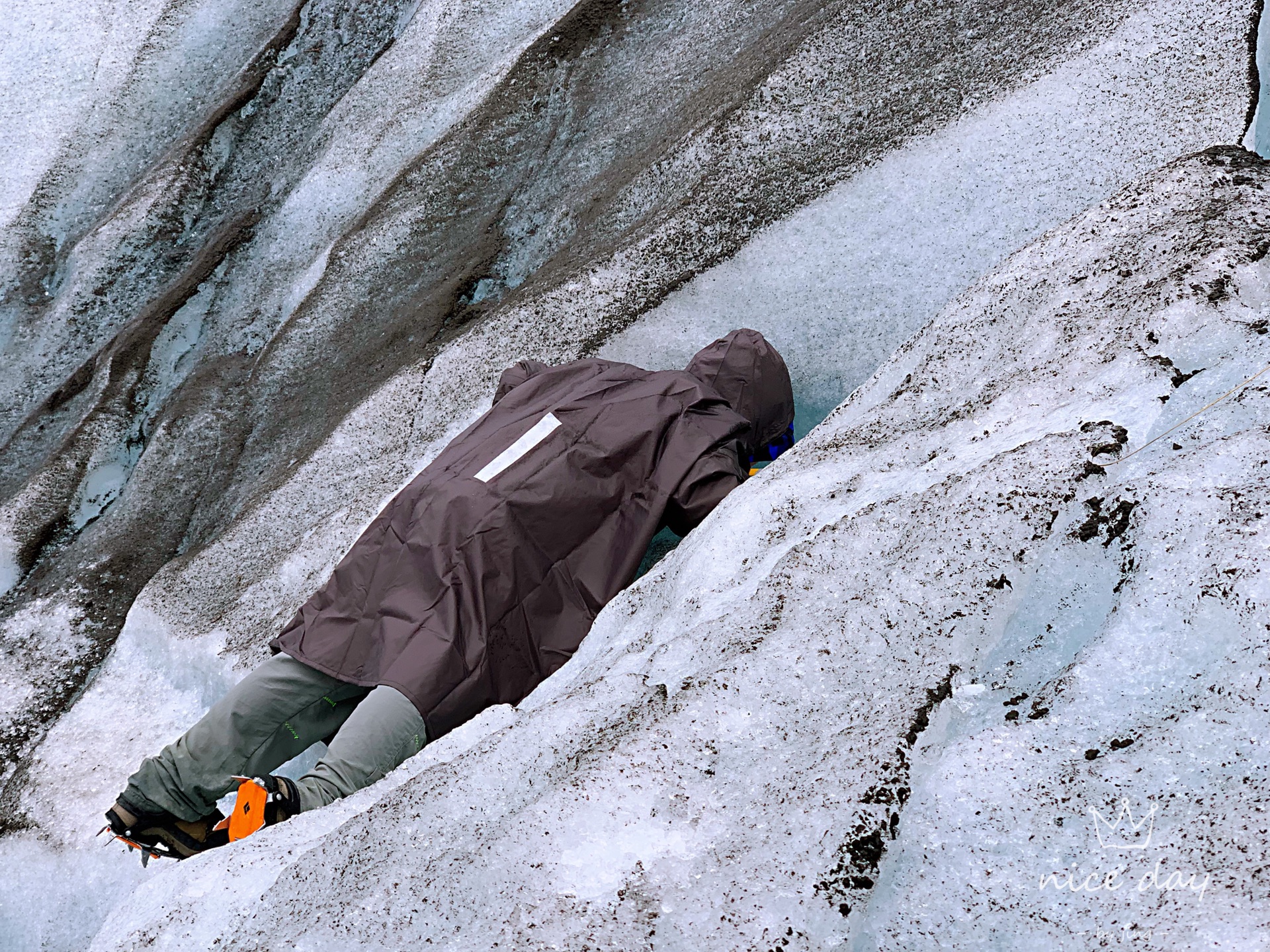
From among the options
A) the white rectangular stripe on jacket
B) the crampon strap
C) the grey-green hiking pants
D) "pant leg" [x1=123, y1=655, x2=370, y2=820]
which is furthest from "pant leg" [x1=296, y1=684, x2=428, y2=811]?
the white rectangular stripe on jacket

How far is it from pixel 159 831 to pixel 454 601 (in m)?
2.48

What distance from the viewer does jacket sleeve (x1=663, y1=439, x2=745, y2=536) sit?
21.7 ft

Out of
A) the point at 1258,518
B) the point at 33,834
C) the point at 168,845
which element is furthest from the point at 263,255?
the point at 1258,518

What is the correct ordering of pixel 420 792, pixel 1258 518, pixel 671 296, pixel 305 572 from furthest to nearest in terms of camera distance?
pixel 671 296, pixel 305 572, pixel 420 792, pixel 1258 518

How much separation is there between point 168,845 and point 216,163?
13.1 metres

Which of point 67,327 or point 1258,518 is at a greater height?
point 67,327

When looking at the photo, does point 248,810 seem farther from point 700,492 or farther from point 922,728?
point 922,728

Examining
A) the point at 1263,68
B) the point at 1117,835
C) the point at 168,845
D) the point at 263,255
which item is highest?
the point at 263,255

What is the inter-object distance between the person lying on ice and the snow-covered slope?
77 centimetres

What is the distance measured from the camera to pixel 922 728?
371 cm

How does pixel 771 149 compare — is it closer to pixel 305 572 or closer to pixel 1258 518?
pixel 305 572

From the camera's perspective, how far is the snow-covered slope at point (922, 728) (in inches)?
128

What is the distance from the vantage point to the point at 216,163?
16.1m

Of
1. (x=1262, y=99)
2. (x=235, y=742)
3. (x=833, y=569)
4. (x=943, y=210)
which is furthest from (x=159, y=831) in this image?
(x=1262, y=99)
